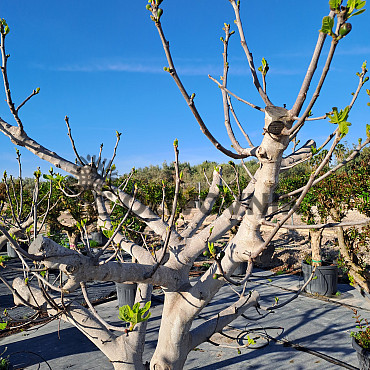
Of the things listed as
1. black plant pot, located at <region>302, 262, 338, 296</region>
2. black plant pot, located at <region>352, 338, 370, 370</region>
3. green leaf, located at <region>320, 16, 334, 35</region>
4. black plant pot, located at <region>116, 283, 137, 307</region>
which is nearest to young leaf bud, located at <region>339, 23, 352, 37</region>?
green leaf, located at <region>320, 16, 334, 35</region>

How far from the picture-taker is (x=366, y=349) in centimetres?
391

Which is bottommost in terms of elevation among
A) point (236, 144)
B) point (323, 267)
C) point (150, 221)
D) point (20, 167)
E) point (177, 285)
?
point (323, 267)

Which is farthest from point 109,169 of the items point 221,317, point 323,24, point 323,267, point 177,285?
point 323,267

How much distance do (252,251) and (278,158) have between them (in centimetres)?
68

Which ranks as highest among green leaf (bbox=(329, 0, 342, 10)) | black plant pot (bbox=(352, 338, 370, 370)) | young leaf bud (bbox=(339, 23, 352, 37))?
green leaf (bbox=(329, 0, 342, 10))

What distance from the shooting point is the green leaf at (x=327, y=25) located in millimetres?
1086

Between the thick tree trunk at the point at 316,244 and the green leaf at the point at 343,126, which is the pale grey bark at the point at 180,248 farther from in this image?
the thick tree trunk at the point at 316,244

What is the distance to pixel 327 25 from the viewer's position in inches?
43.1

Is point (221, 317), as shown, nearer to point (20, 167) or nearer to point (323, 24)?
point (20, 167)

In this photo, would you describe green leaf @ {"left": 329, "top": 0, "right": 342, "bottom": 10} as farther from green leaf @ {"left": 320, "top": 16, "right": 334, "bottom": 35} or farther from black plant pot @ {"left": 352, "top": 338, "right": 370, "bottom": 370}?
black plant pot @ {"left": 352, "top": 338, "right": 370, "bottom": 370}

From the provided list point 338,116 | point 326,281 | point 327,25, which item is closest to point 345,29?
point 327,25

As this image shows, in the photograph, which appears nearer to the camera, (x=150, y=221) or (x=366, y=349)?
(x=150, y=221)

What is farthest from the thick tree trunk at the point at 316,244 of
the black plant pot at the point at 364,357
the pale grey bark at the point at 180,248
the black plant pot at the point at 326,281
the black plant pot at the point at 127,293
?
the pale grey bark at the point at 180,248

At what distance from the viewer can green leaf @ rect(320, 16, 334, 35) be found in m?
1.09
